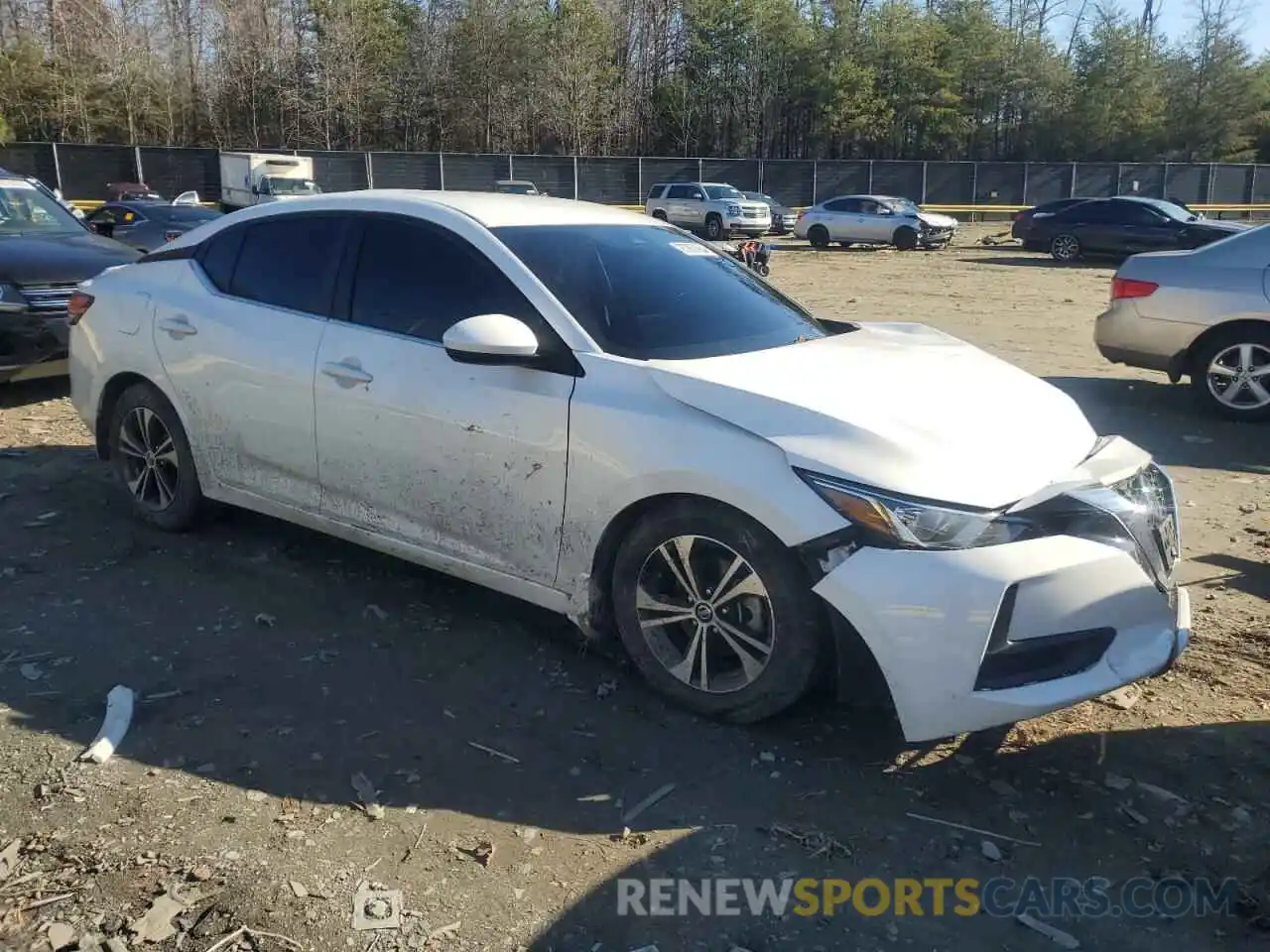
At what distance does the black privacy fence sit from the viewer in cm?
3616

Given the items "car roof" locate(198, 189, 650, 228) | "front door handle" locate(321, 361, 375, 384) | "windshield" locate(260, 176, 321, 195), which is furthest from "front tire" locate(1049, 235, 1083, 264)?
"front door handle" locate(321, 361, 375, 384)

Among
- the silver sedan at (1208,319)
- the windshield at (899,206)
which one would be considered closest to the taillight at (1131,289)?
the silver sedan at (1208,319)

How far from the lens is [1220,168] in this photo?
48.5m

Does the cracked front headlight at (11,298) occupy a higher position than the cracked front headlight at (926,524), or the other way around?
the cracked front headlight at (11,298)

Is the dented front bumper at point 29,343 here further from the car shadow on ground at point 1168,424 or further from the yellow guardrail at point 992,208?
the yellow guardrail at point 992,208

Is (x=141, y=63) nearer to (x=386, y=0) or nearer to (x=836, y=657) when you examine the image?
(x=386, y=0)

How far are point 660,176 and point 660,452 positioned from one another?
136 feet

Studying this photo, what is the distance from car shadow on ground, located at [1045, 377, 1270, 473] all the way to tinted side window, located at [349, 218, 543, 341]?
16.5 ft

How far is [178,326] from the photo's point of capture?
5.16 m

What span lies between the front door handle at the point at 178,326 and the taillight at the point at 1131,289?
6.91m

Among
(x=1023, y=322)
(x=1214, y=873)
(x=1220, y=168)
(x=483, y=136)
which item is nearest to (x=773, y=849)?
(x=1214, y=873)

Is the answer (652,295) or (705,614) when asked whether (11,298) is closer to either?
(652,295)

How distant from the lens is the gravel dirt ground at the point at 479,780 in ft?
9.18

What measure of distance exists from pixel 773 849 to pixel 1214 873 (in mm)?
1185
